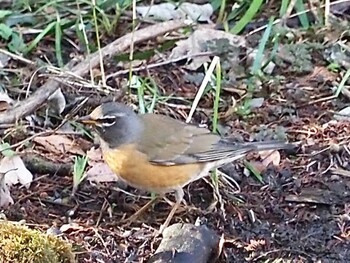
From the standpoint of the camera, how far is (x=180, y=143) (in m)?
5.39

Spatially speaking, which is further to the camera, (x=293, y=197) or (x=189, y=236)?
(x=293, y=197)

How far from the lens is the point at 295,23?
7664 mm

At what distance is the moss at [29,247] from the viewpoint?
13.4 feet

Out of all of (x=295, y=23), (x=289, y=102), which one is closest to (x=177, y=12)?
(x=295, y=23)

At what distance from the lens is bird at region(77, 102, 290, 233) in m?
5.17

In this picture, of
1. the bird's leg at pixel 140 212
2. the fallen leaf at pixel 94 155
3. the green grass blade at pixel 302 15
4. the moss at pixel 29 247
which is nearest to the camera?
the moss at pixel 29 247

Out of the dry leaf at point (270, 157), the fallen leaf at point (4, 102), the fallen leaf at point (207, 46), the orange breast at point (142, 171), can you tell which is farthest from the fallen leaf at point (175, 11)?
the orange breast at point (142, 171)

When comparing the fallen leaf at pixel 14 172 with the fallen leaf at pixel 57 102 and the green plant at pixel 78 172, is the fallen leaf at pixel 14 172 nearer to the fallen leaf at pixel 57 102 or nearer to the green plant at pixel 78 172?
the green plant at pixel 78 172

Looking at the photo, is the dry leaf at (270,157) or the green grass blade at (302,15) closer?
the dry leaf at (270,157)

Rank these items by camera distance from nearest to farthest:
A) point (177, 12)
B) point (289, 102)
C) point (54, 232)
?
point (54, 232) → point (289, 102) → point (177, 12)

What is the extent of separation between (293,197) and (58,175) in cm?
137

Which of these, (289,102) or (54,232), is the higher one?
(54,232)

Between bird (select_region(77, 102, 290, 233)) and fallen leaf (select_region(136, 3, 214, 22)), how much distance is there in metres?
2.22

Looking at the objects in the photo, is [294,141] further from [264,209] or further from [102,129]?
[102,129]
